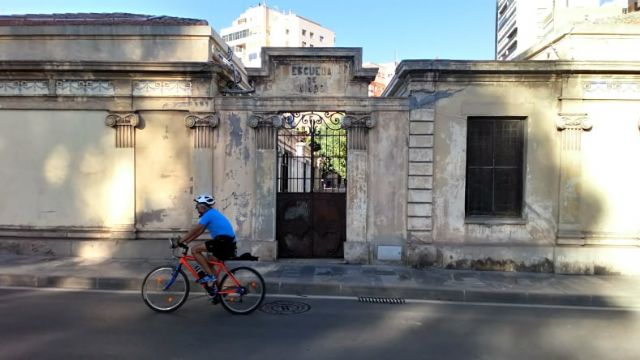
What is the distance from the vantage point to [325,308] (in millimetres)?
7055

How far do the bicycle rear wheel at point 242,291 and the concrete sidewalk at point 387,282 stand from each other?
115 centimetres

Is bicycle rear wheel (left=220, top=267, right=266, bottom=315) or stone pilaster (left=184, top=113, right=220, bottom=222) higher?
stone pilaster (left=184, top=113, right=220, bottom=222)

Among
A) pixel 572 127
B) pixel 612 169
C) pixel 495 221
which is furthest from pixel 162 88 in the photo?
pixel 612 169

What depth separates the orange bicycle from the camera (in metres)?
6.66

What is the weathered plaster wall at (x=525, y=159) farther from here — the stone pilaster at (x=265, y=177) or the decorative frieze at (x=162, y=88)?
the decorative frieze at (x=162, y=88)

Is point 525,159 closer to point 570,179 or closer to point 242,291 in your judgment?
point 570,179

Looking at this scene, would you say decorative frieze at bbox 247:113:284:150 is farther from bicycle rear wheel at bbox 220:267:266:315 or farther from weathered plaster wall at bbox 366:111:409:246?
bicycle rear wheel at bbox 220:267:266:315

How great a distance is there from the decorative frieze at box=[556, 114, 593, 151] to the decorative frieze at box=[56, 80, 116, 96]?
9448 millimetres

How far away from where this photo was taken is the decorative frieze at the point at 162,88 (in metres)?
9.91

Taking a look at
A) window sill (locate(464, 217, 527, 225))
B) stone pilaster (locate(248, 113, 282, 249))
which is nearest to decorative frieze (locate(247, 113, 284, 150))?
stone pilaster (locate(248, 113, 282, 249))

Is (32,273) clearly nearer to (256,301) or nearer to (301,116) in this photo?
(256,301)

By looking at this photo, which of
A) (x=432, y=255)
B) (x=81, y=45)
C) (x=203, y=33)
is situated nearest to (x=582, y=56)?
(x=432, y=255)

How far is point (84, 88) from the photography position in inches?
393

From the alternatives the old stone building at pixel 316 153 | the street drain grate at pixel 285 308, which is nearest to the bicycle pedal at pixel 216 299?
the street drain grate at pixel 285 308
